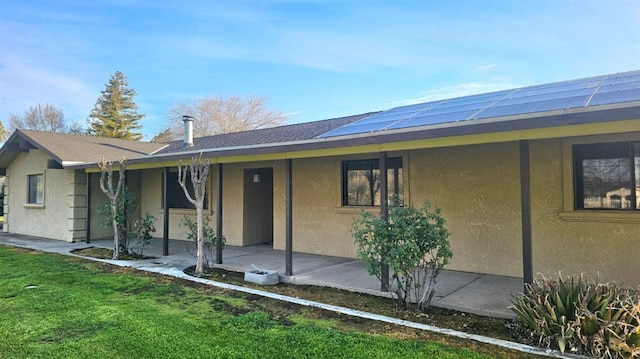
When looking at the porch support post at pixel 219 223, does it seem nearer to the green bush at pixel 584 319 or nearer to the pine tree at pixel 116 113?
the green bush at pixel 584 319

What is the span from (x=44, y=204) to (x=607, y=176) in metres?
16.0

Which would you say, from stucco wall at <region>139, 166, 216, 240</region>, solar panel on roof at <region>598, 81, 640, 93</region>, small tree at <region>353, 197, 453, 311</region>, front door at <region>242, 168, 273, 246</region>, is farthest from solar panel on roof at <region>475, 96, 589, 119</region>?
stucco wall at <region>139, 166, 216, 240</region>

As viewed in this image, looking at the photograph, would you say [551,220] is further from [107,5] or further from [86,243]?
[107,5]

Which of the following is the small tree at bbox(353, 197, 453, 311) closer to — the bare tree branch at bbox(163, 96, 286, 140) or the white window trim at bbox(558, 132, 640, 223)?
the white window trim at bbox(558, 132, 640, 223)

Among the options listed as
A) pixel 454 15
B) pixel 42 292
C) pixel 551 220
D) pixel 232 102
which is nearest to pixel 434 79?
pixel 454 15

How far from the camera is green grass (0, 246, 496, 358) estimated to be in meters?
3.85

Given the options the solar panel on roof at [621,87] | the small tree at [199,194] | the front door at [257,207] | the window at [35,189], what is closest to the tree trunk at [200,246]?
the small tree at [199,194]

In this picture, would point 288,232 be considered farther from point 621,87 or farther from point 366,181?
point 621,87

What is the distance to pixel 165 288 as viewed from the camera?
6523 millimetres

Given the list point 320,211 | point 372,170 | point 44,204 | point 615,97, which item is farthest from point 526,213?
point 44,204

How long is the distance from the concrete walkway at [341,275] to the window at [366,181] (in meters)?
1.41

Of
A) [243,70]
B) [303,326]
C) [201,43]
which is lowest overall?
[303,326]

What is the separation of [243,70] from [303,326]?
77.2 feet

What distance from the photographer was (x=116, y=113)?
135 feet
